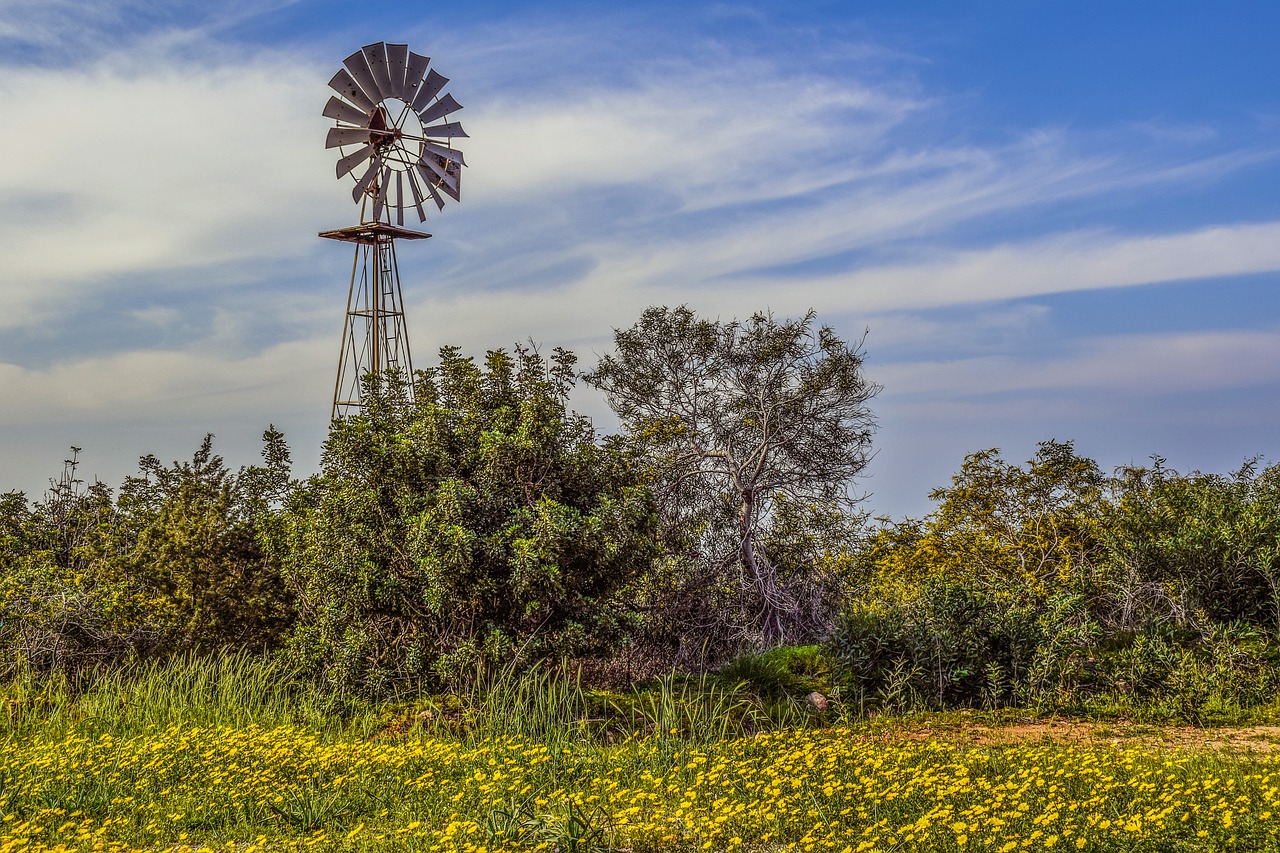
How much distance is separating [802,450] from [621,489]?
4.89 meters

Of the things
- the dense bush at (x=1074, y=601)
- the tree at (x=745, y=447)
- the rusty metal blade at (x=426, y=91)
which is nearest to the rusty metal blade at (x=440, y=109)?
the rusty metal blade at (x=426, y=91)

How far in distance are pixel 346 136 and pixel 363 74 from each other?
0.96m

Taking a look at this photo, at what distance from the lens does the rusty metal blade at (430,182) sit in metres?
16.1

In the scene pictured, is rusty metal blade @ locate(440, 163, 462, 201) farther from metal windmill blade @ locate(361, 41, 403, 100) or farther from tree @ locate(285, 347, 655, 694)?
tree @ locate(285, 347, 655, 694)

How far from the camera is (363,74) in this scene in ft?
51.9

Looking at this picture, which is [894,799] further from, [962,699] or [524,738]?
[962,699]

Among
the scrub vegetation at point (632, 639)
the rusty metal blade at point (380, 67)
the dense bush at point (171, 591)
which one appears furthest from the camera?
the rusty metal blade at point (380, 67)

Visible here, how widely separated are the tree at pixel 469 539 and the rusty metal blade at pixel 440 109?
22.3 ft

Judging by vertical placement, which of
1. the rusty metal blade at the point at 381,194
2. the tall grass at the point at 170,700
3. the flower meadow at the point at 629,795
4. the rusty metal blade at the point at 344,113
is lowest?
the flower meadow at the point at 629,795

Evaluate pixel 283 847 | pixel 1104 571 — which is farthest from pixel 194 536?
pixel 1104 571

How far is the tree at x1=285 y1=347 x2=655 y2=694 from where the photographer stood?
9.78 m

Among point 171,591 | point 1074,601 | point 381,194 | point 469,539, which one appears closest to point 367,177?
point 381,194

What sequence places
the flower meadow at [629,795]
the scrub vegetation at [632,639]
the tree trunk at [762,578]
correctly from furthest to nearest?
the tree trunk at [762,578]
the scrub vegetation at [632,639]
the flower meadow at [629,795]

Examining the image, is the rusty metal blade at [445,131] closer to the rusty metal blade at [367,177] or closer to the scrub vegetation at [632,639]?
the rusty metal blade at [367,177]
